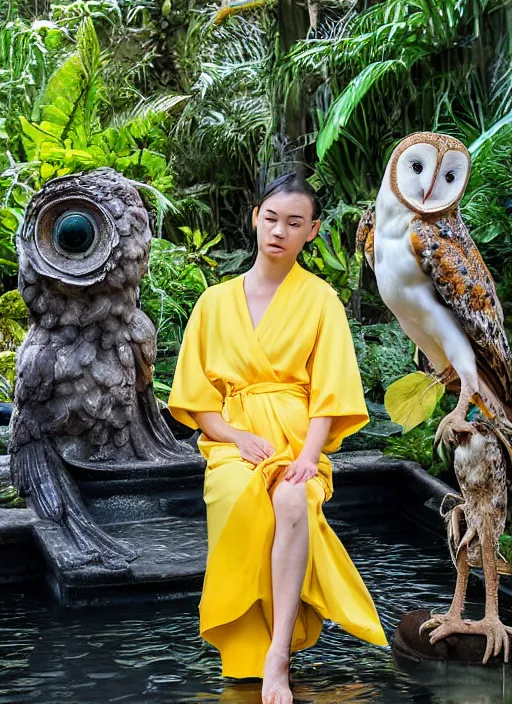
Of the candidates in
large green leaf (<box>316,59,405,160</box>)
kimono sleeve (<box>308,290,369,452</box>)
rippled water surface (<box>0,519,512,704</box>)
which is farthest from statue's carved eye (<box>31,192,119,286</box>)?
large green leaf (<box>316,59,405,160</box>)

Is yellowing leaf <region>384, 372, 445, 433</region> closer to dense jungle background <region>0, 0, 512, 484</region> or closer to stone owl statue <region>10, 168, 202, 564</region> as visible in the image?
stone owl statue <region>10, 168, 202, 564</region>

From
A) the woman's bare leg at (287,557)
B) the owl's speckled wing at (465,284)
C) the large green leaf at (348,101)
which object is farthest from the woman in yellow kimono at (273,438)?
the large green leaf at (348,101)

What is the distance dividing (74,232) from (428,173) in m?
2.09

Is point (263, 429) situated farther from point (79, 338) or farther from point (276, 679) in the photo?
point (79, 338)

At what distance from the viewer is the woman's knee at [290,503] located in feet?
8.76

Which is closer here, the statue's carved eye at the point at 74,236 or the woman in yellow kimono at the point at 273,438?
the woman in yellow kimono at the point at 273,438

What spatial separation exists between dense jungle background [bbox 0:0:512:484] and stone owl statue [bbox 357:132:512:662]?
2188mm

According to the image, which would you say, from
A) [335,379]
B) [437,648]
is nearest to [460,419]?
[335,379]

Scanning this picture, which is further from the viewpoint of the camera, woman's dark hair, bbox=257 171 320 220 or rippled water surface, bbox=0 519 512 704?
woman's dark hair, bbox=257 171 320 220

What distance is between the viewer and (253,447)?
280 cm

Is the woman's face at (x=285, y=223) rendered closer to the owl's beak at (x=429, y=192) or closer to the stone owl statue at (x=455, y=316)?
the stone owl statue at (x=455, y=316)

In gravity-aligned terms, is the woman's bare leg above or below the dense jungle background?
below

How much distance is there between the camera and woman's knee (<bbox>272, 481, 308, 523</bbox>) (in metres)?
2.67

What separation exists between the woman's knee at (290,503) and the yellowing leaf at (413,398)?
473 millimetres
